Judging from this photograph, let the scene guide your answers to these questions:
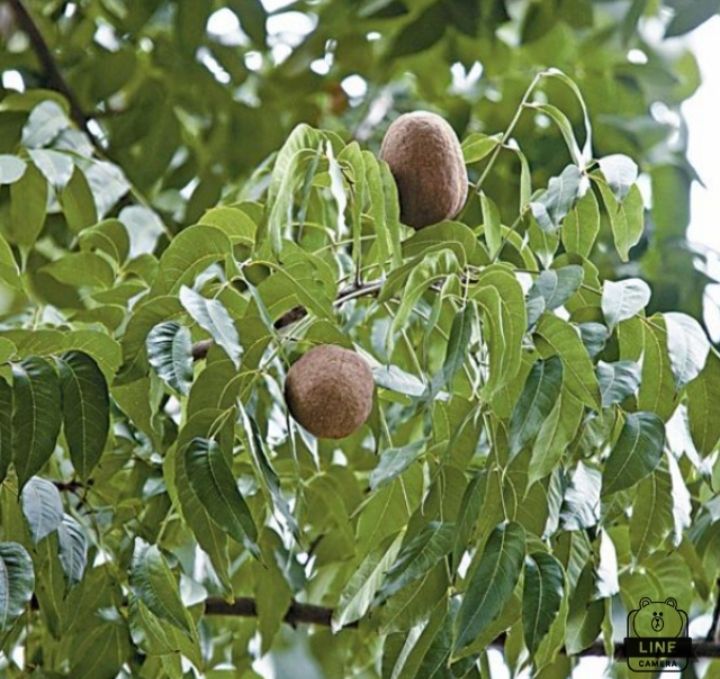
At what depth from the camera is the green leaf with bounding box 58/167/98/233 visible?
1285mm

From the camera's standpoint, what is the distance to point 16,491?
3.05 feet

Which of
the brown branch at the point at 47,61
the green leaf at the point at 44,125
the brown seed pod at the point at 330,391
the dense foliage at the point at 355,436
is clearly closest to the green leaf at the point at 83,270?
the dense foliage at the point at 355,436

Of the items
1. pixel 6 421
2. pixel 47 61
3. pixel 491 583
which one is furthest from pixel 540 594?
pixel 47 61

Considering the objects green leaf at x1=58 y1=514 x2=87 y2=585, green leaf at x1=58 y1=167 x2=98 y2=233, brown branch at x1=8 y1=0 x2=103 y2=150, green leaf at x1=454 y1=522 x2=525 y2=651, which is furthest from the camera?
brown branch at x1=8 y1=0 x2=103 y2=150

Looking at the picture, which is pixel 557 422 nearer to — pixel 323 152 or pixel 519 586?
pixel 519 586

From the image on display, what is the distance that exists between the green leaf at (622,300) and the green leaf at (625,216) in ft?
0.21

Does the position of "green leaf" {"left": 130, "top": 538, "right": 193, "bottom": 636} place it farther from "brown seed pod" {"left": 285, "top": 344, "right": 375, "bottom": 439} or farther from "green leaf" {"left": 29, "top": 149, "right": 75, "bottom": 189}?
"green leaf" {"left": 29, "top": 149, "right": 75, "bottom": 189}

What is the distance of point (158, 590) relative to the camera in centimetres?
89

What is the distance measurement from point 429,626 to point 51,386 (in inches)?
11.4

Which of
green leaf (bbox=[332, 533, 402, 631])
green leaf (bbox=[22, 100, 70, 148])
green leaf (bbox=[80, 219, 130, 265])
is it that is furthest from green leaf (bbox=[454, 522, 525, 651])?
green leaf (bbox=[22, 100, 70, 148])

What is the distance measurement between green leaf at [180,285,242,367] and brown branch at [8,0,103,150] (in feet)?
2.77

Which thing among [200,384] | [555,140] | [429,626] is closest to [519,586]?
[429,626]

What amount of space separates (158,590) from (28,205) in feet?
1.64
